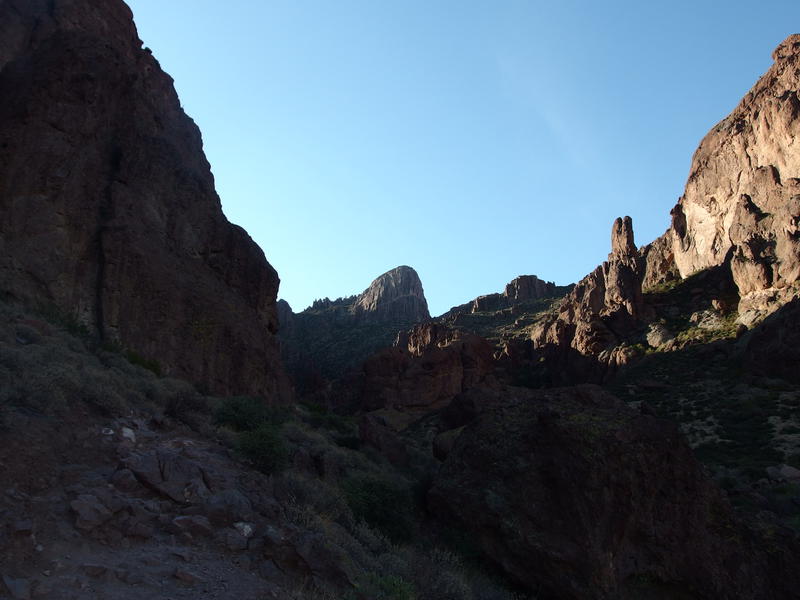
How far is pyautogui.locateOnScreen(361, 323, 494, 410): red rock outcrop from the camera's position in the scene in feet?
194

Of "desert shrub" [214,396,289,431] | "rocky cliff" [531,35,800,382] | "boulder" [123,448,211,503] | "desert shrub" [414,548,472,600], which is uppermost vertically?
"rocky cliff" [531,35,800,382]

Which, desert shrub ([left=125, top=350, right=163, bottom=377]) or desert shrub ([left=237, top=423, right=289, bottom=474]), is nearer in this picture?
desert shrub ([left=237, top=423, right=289, bottom=474])

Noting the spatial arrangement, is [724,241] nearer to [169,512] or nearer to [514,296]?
[514,296]

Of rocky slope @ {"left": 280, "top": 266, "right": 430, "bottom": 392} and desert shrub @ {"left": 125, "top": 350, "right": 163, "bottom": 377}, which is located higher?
rocky slope @ {"left": 280, "top": 266, "right": 430, "bottom": 392}

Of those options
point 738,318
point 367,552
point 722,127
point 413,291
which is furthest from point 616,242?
point 367,552

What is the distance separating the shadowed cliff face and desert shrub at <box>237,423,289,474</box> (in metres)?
11.4

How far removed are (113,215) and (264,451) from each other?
15.8 metres

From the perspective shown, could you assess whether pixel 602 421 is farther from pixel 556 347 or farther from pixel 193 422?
pixel 556 347

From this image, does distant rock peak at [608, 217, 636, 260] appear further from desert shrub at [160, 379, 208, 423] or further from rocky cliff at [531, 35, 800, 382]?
desert shrub at [160, 379, 208, 423]

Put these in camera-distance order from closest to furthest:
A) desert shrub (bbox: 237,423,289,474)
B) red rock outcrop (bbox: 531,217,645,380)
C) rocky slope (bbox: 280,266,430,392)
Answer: desert shrub (bbox: 237,423,289,474) → red rock outcrop (bbox: 531,217,645,380) → rocky slope (bbox: 280,266,430,392)

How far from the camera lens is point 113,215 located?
22547mm

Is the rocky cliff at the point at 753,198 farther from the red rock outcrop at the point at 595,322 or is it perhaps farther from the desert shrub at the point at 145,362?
the desert shrub at the point at 145,362

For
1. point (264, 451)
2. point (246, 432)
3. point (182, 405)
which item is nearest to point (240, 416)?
point (182, 405)

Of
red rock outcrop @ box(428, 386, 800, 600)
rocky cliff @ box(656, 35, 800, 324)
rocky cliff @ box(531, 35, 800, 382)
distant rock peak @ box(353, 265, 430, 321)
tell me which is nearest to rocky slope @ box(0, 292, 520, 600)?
red rock outcrop @ box(428, 386, 800, 600)
